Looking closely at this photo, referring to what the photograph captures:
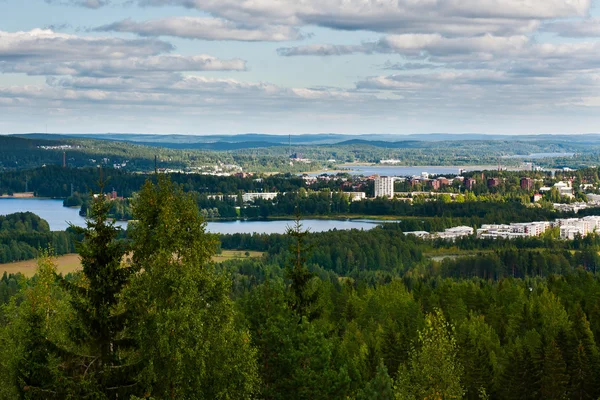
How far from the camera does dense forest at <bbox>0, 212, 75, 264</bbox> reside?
87.3 metres

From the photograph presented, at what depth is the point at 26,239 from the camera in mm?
96312

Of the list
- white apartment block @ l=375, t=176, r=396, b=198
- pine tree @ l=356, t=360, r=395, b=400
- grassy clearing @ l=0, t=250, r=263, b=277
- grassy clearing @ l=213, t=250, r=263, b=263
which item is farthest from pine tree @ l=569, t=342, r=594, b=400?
white apartment block @ l=375, t=176, r=396, b=198

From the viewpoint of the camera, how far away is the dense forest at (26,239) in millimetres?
87281

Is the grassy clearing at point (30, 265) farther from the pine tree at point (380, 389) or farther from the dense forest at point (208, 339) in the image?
the pine tree at point (380, 389)

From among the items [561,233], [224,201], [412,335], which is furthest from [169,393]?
[224,201]

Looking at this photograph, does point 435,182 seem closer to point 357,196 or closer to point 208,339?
point 357,196

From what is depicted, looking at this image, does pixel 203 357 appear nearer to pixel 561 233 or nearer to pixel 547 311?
pixel 547 311

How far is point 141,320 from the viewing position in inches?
665

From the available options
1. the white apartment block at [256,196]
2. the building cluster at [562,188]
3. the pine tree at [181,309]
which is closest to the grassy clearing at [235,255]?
the white apartment block at [256,196]

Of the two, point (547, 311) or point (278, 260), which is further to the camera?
point (278, 260)

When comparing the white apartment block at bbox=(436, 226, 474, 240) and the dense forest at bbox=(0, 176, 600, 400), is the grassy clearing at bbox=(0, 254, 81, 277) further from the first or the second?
the dense forest at bbox=(0, 176, 600, 400)

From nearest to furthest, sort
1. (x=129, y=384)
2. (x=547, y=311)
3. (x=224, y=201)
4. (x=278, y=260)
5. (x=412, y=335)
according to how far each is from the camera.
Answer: (x=129, y=384), (x=412, y=335), (x=547, y=311), (x=278, y=260), (x=224, y=201)

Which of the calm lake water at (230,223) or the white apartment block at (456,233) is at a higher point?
the white apartment block at (456,233)

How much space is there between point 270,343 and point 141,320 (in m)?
6.44
